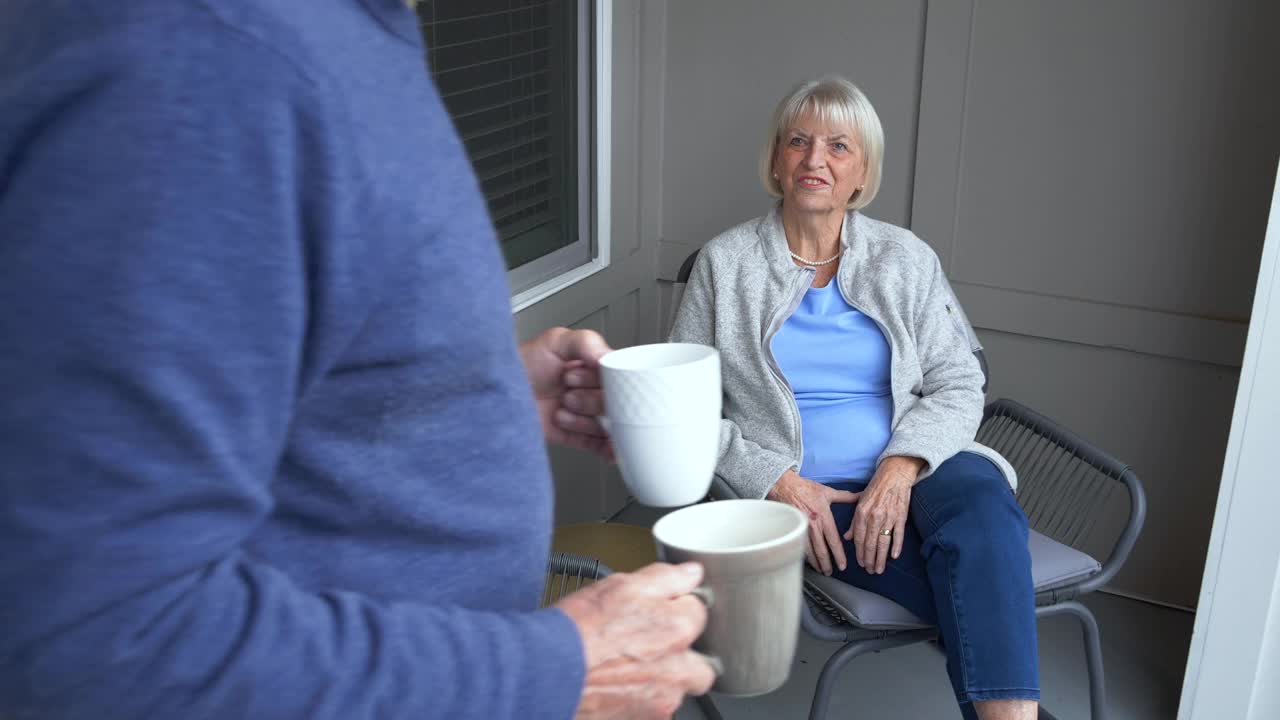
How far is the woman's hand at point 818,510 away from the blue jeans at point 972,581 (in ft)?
0.15

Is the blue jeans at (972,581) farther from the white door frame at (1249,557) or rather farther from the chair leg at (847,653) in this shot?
the white door frame at (1249,557)

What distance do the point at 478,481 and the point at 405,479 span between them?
51 millimetres

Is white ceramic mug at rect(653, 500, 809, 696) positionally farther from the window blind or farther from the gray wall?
the gray wall

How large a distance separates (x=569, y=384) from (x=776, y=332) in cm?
138

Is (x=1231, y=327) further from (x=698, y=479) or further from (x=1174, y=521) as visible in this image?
(x=698, y=479)

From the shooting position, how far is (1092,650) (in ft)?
7.33

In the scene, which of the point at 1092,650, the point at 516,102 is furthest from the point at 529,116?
the point at 1092,650

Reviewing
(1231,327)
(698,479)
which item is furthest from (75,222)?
(1231,327)

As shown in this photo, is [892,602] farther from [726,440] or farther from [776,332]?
[776,332]

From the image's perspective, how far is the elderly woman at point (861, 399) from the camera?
6.70ft

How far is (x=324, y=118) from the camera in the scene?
0.56 metres

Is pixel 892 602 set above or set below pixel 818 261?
below

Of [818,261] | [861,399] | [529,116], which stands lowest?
[861,399]

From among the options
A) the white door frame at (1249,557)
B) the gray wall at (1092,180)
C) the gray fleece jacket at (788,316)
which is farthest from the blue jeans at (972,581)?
the gray wall at (1092,180)
